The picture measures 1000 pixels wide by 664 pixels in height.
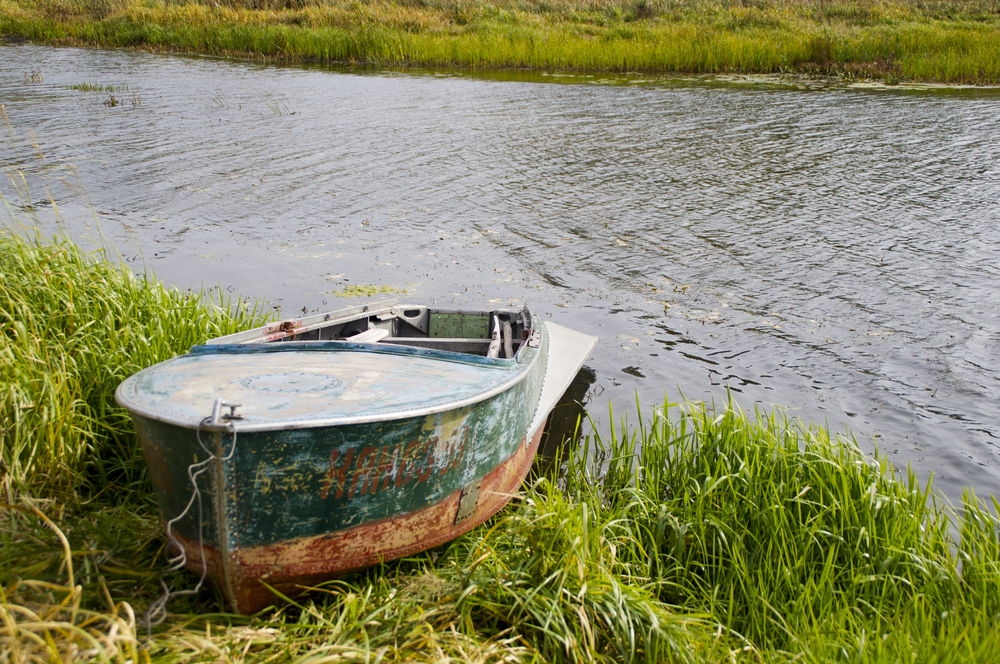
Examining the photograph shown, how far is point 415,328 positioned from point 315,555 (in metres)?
2.85

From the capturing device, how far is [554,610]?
9.47ft

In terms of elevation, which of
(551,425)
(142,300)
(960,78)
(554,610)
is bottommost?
(551,425)

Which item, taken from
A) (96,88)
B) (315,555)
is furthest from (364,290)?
(96,88)

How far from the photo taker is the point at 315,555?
2.99 meters

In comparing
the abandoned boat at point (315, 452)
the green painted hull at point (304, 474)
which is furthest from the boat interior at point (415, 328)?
the green painted hull at point (304, 474)

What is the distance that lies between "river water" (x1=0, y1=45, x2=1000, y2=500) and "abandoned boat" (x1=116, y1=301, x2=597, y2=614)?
1.84 metres

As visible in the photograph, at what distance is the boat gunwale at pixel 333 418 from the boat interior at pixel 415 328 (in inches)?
23.6

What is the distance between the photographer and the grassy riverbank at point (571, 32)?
21.4 metres

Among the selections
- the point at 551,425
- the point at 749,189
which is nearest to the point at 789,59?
the point at 749,189

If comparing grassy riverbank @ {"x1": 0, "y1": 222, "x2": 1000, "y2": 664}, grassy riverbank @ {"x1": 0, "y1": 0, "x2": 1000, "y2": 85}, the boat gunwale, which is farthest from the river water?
grassy riverbank @ {"x1": 0, "y1": 0, "x2": 1000, "y2": 85}

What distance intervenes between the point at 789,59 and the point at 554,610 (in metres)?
22.9

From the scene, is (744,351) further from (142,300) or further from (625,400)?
(142,300)

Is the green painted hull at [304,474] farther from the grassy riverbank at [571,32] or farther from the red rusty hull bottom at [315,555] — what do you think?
the grassy riverbank at [571,32]

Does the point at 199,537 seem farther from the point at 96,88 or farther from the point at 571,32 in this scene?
the point at 571,32
